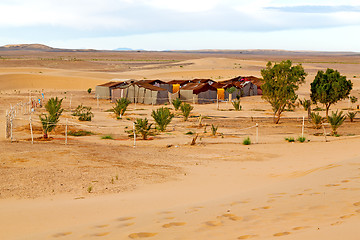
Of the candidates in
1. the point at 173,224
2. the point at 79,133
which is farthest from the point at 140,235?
the point at 79,133

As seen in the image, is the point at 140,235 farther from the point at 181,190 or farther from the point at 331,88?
the point at 331,88

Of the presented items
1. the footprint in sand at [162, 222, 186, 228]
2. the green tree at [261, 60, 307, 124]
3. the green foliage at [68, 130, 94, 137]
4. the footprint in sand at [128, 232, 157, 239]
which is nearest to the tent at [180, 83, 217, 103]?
the green tree at [261, 60, 307, 124]

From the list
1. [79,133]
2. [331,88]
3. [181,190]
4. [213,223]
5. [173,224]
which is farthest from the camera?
[331,88]

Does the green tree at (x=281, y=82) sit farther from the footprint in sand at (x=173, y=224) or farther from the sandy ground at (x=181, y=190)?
the footprint in sand at (x=173, y=224)

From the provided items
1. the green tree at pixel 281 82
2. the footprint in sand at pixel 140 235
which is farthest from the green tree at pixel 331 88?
→ the footprint in sand at pixel 140 235

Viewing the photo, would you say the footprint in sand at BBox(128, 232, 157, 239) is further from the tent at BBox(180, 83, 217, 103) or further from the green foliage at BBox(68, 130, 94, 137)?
the tent at BBox(180, 83, 217, 103)

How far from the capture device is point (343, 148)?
57.9ft

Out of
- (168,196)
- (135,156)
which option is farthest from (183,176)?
(135,156)

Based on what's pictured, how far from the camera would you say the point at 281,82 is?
29.3m

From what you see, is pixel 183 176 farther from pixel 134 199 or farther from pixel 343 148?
pixel 343 148

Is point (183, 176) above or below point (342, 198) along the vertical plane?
below

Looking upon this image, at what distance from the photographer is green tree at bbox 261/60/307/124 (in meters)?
29.2

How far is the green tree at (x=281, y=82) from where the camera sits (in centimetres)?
2920

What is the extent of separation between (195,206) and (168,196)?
53.3 inches
